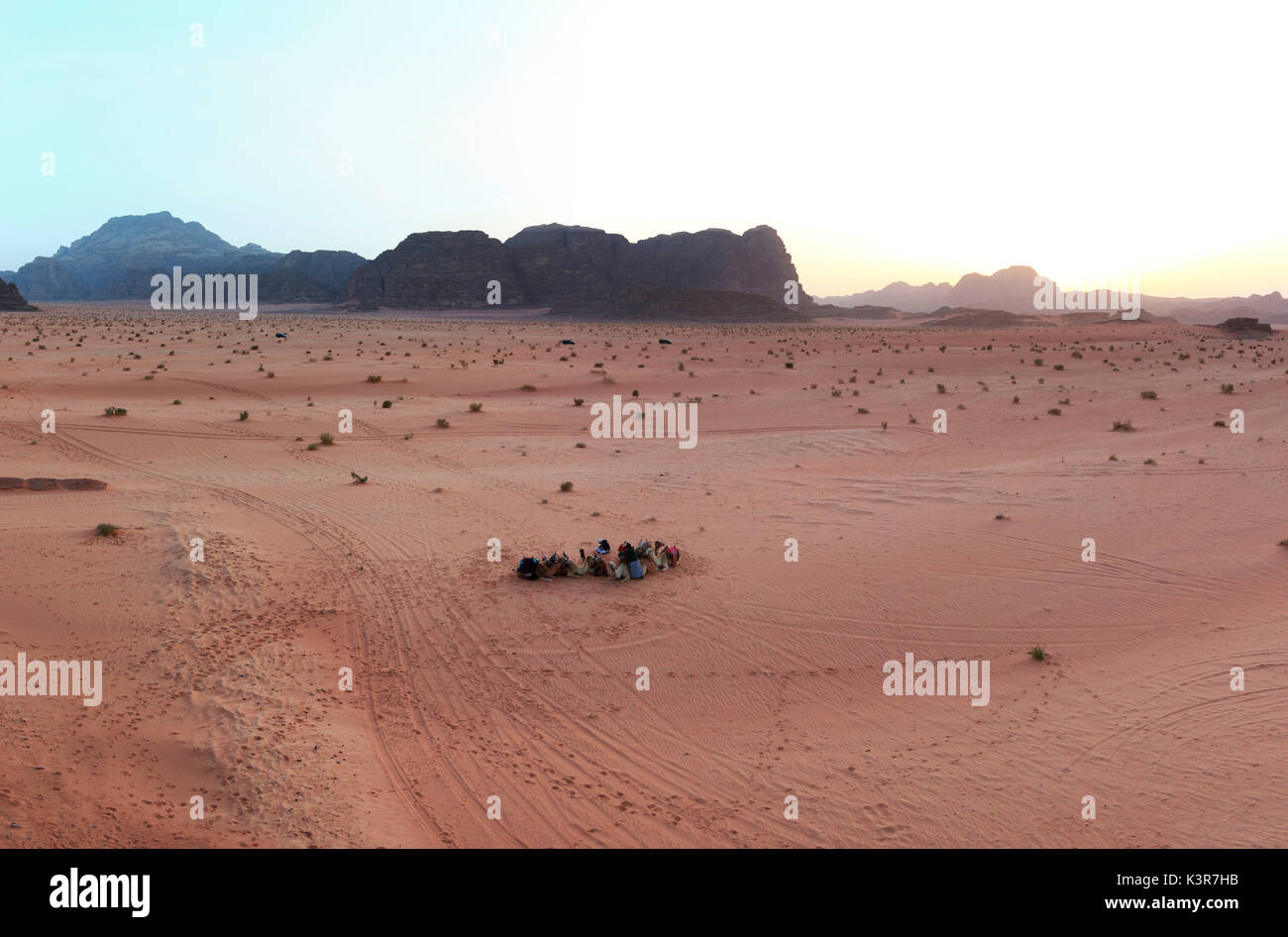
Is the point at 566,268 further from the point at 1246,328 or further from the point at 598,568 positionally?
the point at 598,568

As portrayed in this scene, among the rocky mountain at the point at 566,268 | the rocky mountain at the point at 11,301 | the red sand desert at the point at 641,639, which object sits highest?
the rocky mountain at the point at 566,268

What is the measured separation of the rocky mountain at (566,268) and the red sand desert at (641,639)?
113 meters

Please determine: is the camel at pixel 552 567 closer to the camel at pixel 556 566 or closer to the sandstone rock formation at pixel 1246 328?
the camel at pixel 556 566

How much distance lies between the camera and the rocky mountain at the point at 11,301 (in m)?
94.3

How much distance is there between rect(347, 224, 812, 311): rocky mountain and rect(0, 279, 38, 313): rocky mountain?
50.7m

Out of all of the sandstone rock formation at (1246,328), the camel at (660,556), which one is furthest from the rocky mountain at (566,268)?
the camel at (660,556)

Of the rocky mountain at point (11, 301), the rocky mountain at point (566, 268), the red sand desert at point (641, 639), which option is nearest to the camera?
the red sand desert at point (641, 639)

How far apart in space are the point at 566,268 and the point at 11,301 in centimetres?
8199

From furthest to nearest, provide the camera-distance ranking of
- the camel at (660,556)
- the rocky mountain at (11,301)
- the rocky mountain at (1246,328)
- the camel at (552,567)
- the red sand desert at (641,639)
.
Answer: the rocky mountain at (11,301) < the rocky mountain at (1246,328) < the camel at (660,556) < the camel at (552,567) < the red sand desert at (641,639)

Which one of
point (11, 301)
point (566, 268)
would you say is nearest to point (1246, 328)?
point (566, 268)

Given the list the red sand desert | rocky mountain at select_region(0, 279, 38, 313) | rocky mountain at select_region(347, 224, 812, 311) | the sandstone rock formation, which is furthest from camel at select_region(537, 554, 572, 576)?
rocky mountain at select_region(347, 224, 812, 311)

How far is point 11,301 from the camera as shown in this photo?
317 ft

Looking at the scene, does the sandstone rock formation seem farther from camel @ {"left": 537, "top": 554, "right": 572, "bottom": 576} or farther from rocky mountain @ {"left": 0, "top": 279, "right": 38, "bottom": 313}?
rocky mountain @ {"left": 0, "top": 279, "right": 38, "bottom": 313}
